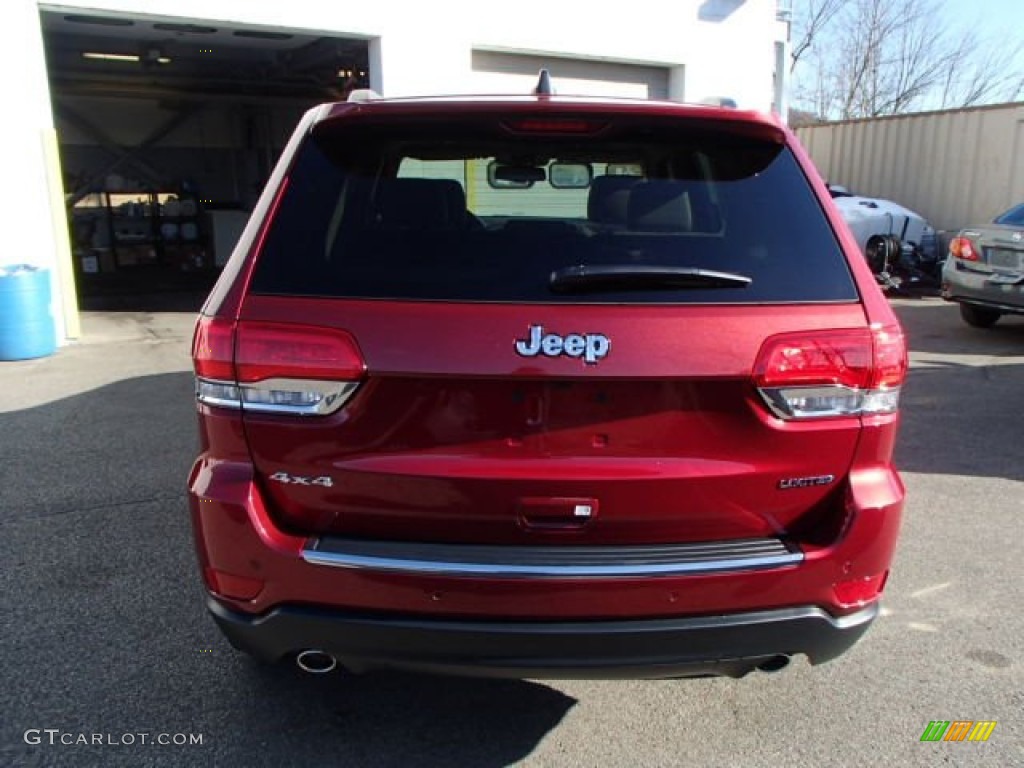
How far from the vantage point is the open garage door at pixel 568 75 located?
10211 mm

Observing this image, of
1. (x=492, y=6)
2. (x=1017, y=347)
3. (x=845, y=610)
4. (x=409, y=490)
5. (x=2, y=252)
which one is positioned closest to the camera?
(x=409, y=490)

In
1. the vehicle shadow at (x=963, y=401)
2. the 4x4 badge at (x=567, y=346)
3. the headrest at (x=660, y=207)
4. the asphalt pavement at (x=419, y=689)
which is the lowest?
the vehicle shadow at (x=963, y=401)

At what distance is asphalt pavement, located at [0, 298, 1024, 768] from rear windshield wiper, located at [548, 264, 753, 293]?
4.76 ft

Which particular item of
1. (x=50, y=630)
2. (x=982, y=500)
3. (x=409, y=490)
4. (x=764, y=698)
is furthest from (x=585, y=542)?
(x=982, y=500)

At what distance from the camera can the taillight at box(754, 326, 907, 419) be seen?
2033 mm

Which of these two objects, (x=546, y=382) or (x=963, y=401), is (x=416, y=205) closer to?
(x=546, y=382)

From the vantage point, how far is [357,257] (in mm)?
2121

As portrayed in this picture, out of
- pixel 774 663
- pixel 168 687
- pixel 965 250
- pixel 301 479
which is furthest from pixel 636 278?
pixel 965 250

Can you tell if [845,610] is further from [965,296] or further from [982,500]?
[965,296]

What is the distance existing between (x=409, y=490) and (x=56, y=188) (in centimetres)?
839

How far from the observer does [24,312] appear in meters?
8.11

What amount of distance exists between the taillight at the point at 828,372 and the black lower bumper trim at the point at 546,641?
1.73 feet

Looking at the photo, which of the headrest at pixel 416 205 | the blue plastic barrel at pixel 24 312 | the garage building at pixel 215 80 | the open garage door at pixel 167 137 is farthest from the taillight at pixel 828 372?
the open garage door at pixel 167 137

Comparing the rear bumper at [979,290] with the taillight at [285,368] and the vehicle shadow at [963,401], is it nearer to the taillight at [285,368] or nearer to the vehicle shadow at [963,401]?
the vehicle shadow at [963,401]
